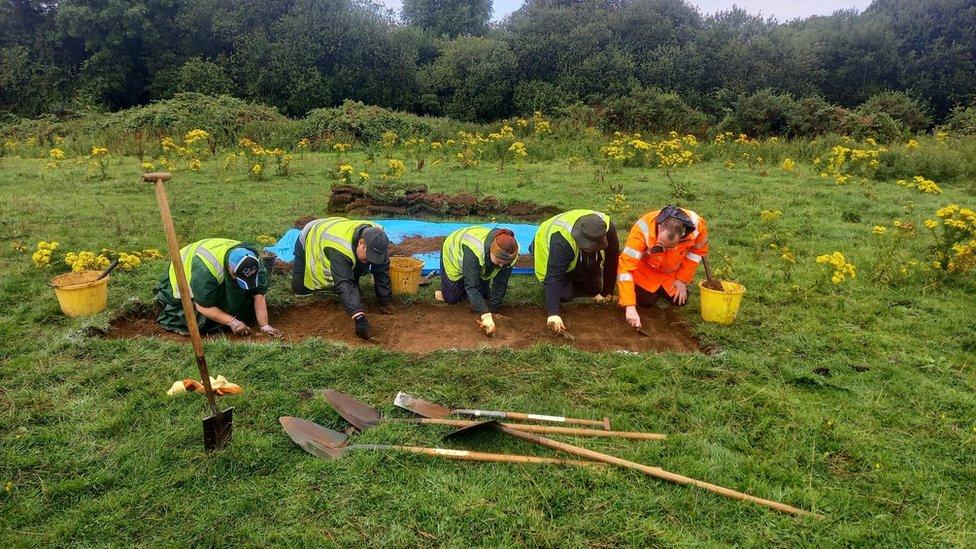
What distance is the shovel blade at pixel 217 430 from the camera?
3.16m

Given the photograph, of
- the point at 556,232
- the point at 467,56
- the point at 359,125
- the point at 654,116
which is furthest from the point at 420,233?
the point at 467,56

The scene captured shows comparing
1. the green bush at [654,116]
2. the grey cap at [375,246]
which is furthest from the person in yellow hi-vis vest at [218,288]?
the green bush at [654,116]

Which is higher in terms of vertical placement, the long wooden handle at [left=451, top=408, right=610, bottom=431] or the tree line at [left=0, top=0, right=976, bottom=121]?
the tree line at [left=0, top=0, right=976, bottom=121]

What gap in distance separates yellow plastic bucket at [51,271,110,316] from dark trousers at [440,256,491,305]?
10.4 feet

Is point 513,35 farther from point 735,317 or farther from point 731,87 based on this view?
point 735,317

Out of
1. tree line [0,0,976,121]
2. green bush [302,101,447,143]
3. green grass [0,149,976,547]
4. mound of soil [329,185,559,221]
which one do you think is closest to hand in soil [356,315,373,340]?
green grass [0,149,976,547]

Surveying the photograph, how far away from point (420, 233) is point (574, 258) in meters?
3.42

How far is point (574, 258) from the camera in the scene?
5.17 meters

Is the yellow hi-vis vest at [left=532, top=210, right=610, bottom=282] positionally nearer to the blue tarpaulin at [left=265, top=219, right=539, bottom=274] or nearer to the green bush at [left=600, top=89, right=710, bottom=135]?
the blue tarpaulin at [left=265, top=219, right=539, bottom=274]

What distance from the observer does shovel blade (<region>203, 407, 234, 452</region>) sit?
10.4 feet

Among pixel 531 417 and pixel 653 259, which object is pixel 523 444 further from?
pixel 653 259

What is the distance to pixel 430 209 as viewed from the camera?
29.0 ft

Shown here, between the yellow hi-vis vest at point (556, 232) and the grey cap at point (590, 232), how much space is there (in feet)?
0.39

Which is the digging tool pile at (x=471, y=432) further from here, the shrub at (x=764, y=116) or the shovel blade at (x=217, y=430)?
the shrub at (x=764, y=116)
